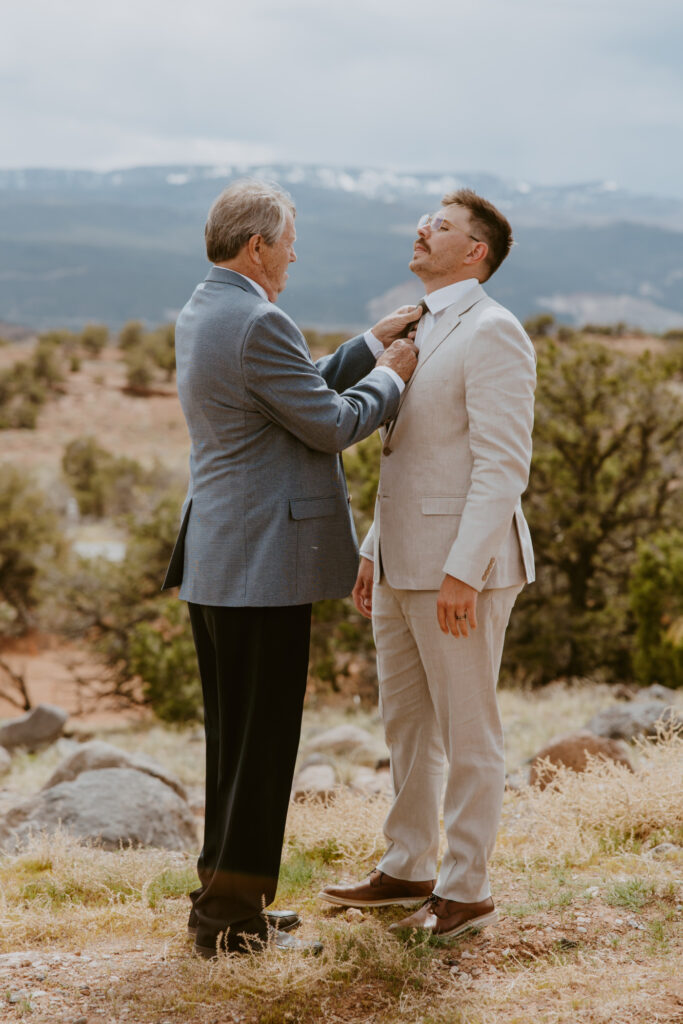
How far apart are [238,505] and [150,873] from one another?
6.05 ft

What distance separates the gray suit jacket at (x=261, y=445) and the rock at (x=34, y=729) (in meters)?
8.73

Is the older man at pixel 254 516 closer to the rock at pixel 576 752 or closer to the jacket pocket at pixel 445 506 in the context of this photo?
the jacket pocket at pixel 445 506

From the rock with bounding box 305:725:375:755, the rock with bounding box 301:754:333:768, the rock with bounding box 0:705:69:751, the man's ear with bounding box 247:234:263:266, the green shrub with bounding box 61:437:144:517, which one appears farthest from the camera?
the green shrub with bounding box 61:437:144:517

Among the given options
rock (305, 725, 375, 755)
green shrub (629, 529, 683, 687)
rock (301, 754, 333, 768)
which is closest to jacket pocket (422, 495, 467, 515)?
rock (301, 754, 333, 768)

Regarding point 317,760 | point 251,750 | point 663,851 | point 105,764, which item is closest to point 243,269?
point 251,750

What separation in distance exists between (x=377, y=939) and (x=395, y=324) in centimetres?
199

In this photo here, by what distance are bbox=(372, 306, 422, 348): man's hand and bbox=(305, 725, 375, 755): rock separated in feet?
18.7

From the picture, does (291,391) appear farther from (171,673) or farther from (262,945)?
(171,673)

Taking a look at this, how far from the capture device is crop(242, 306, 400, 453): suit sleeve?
2842 mm

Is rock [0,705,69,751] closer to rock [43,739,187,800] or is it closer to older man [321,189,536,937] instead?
rock [43,739,187,800]

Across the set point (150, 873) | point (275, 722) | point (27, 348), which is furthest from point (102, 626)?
point (27, 348)

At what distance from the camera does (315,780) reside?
6.67m

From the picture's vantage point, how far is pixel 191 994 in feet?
9.39

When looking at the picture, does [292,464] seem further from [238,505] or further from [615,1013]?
[615,1013]
